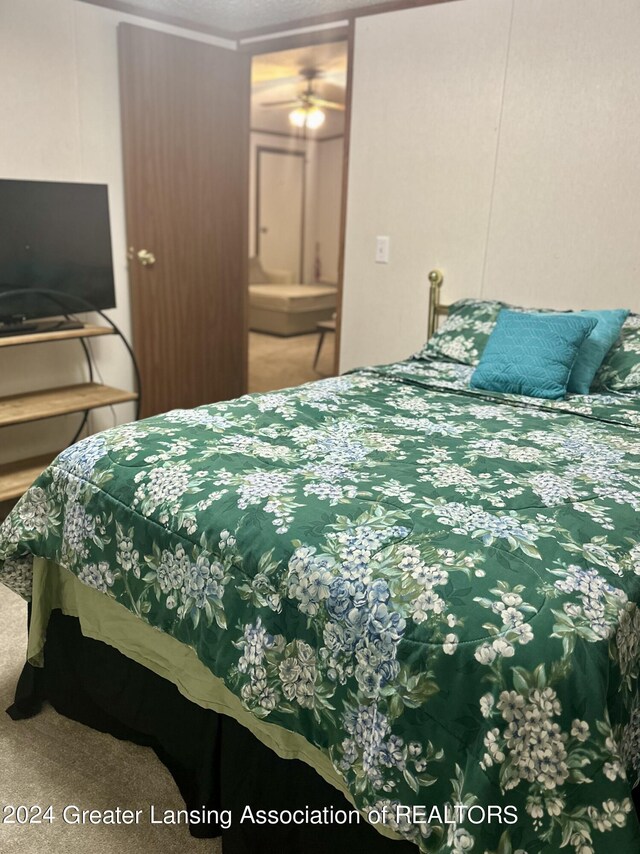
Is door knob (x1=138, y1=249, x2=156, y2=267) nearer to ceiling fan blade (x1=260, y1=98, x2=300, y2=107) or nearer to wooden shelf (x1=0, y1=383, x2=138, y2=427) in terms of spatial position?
wooden shelf (x1=0, y1=383, x2=138, y2=427)

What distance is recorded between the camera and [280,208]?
815cm

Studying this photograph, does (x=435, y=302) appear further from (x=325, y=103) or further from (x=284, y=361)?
(x=325, y=103)

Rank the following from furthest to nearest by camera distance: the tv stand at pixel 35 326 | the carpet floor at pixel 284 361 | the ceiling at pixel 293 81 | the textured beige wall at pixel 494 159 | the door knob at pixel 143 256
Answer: the carpet floor at pixel 284 361 < the ceiling at pixel 293 81 < the door knob at pixel 143 256 < the tv stand at pixel 35 326 < the textured beige wall at pixel 494 159

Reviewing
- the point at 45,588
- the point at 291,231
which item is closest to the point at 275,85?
the point at 291,231

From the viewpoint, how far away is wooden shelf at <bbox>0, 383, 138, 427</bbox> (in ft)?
9.34

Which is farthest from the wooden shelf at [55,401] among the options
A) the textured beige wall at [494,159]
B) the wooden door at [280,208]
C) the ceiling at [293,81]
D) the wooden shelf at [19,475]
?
the wooden door at [280,208]

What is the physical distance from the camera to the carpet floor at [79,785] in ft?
4.91

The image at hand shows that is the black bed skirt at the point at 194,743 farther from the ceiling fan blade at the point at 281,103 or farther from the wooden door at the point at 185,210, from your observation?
the ceiling fan blade at the point at 281,103

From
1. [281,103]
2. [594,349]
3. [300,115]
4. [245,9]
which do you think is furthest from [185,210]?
[281,103]

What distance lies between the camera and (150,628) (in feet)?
5.07

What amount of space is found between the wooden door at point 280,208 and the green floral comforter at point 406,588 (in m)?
6.58

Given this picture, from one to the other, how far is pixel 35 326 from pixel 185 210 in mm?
1119

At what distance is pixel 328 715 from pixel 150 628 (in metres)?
0.54

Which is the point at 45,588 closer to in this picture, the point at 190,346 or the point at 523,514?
the point at 523,514
